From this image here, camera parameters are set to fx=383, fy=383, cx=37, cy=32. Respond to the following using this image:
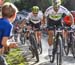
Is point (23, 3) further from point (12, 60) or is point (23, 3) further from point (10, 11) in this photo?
point (10, 11)

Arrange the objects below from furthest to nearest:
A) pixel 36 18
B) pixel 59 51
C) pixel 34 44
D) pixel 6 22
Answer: pixel 36 18, pixel 34 44, pixel 59 51, pixel 6 22

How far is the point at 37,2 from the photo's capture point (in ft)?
147

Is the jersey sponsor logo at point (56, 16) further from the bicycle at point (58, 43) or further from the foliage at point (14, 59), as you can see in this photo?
the foliage at point (14, 59)

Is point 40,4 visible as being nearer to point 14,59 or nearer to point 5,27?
point 14,59

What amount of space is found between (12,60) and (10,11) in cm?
447

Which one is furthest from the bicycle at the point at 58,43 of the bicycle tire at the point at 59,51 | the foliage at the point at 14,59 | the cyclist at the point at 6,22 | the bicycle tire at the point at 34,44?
the cyclist at the point at 6,22

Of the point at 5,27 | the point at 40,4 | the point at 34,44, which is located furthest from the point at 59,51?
the point at 40,4

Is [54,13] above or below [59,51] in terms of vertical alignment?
above

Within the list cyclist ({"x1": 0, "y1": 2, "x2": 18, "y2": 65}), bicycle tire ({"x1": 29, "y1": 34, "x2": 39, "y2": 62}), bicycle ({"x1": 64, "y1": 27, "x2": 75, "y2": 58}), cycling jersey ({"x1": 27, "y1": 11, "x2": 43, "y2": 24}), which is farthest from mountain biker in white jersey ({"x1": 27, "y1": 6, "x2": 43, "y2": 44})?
cyclist ({"x1": 0, "y1": 2, "x2": 18, "y2": 65})

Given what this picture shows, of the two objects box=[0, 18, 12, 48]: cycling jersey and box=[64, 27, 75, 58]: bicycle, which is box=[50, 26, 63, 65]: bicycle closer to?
box=[64, 27, 75, 58]: bicycle

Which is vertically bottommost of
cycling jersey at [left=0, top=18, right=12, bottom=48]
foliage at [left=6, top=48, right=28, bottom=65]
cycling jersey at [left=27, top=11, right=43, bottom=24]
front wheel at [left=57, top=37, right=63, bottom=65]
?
foliage at [left=6, top=48, right=28, bottom=65]

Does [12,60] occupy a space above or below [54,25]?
below

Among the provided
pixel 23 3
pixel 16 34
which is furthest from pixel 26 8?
pixel 16 34

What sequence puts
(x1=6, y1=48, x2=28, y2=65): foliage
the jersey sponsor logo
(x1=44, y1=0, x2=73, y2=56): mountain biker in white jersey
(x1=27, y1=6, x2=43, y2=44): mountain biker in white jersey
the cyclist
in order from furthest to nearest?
(x1=27, y1=6, x2=43, y2=44): mountain biker in white jersey, the jersey sponsor logo, (x1=44, y1=0, x2=73, y2=56): mountain biker in white jersey, (x1=6, y1=48, x2=28, y2=65): foliage, the cyclist
